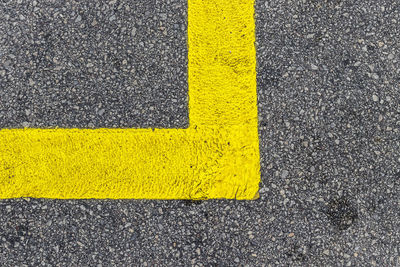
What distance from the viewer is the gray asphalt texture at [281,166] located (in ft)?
5.71

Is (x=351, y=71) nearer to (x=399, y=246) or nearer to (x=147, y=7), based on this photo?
(x=399, y=246)

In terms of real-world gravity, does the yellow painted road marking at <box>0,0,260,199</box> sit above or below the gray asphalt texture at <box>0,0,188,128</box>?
below

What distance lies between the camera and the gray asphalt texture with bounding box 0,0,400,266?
174cm

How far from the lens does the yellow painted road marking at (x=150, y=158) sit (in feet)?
5.73

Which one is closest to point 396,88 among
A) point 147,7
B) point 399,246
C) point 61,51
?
point 399,246

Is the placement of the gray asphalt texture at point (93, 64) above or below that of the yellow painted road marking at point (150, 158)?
above

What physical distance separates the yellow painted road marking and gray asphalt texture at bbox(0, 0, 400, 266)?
0.21 ft

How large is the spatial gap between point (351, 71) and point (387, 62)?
22cm

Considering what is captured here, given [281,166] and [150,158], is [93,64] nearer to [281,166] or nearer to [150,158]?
[150,158]

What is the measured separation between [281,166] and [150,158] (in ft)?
2.39

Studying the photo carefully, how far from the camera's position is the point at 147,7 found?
6.16 feet

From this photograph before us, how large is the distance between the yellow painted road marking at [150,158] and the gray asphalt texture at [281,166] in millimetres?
63

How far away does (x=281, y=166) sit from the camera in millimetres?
1778

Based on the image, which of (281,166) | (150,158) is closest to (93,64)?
(150,158)
